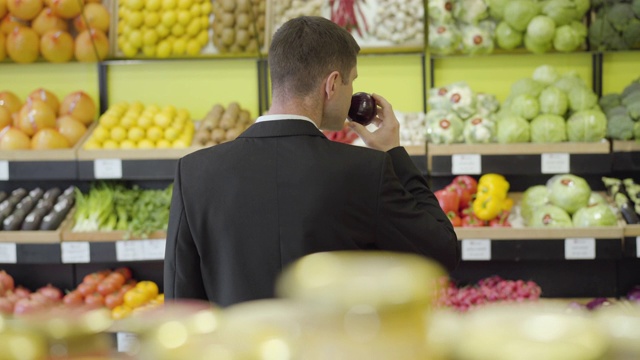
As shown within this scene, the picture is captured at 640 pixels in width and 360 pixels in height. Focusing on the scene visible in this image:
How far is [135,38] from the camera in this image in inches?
168

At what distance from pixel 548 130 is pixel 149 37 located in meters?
2.06

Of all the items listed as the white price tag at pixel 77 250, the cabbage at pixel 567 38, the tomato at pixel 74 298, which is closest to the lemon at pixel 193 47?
the white price tag at pixel 77 250

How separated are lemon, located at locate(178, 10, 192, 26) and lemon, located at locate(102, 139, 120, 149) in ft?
2.34

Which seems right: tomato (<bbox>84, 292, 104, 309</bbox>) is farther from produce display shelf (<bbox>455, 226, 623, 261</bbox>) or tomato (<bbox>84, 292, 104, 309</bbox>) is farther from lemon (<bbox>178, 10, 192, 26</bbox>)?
produce display shelf (<bbox>455, 226, 623, 261</bbox>)

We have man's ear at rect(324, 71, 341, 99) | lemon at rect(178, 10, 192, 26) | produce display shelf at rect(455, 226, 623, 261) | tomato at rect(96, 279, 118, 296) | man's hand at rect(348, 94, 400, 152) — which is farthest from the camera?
lemon at rect(178, 10, 192, 26)

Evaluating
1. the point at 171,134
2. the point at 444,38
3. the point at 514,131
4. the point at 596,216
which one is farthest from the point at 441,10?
the point at 171,134

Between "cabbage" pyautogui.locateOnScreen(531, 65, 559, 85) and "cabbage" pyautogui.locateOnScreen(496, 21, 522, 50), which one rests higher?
"cabbage" pyautogui.locateOnScreen(496, 21, 522, 50)

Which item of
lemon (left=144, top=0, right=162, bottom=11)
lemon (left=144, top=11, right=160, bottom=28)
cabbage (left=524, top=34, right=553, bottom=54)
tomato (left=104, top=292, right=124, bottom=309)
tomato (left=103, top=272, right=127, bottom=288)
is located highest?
lemon (left=144, top=0, right=162, bottom=11)

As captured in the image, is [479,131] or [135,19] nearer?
[479,131]

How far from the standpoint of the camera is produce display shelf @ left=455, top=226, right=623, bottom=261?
145 inches

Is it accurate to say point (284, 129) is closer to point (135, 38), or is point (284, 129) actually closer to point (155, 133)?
point (155, 133)

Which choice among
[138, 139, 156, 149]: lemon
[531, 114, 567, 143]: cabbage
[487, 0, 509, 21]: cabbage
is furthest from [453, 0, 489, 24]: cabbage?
[138, 139, 156, 149]: lemon

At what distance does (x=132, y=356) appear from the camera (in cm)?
77

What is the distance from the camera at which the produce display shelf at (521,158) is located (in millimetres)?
3816
